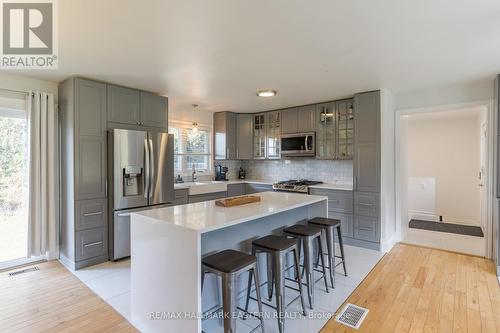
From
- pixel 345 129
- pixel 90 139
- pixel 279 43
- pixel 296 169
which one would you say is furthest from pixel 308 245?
pixel 296 169

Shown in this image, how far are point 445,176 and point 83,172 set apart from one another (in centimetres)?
688

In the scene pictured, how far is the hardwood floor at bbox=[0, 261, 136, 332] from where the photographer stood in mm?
2252

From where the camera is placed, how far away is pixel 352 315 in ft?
7.86

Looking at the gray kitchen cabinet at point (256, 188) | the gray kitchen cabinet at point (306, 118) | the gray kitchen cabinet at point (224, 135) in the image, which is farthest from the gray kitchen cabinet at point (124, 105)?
the gray kitchen cabinet at point (306, 118)

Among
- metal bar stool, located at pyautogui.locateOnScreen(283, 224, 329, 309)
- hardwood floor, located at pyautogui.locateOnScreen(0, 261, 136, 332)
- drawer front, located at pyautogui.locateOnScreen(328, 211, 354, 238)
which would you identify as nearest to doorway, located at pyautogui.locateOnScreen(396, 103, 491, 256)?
drawer front, located at pyautogui.locateOnScreen(328, 211, 354, 238)

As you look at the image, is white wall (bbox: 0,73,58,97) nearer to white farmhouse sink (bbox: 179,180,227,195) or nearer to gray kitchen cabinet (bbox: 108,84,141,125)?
gray kitchen cabinet (bbox: 108,84,141,125)

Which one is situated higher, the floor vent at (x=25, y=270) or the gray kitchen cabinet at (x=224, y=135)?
the gray kitchen cabinet at (x=224, y=135)

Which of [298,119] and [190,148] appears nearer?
[298,119]

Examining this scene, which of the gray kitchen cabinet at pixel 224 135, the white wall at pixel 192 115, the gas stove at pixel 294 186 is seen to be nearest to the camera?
the gas stove at pixel 294 186

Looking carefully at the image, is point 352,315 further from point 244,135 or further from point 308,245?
point 244,135

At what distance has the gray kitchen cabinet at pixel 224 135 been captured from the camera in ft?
18.9

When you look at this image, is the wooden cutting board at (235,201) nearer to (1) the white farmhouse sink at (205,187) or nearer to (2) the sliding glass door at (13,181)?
(1) the white farmhouse sink at (205,187)

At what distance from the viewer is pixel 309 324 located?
2279 mm

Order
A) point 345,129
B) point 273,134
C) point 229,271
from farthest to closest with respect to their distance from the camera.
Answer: point 273,134
point 345,129
point 229,271
